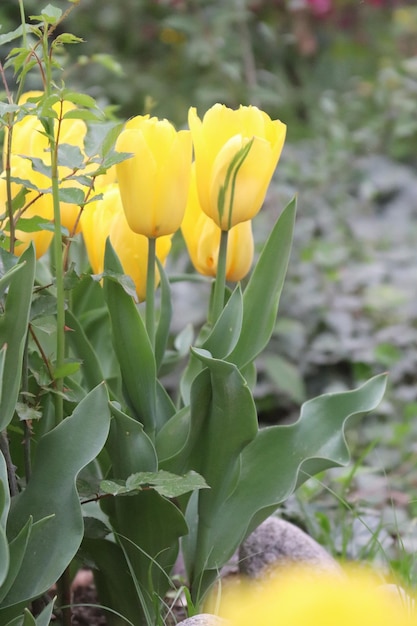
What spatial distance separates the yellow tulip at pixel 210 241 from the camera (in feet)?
4.06

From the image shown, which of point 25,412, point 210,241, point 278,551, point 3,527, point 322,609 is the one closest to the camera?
point 322,609

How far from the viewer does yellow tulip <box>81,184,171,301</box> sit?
1200 mm

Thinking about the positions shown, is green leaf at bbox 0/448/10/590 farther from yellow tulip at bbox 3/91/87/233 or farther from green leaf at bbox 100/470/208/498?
yellow tulip at bbox 3/91/87/233

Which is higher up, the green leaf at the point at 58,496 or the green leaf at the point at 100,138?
the green leaf at the point at 100,138

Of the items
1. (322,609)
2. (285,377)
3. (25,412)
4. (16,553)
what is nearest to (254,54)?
(285,377)

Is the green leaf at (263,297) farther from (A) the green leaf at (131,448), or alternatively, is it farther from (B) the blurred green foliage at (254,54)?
(B) the blurred green foliage at (254,54)

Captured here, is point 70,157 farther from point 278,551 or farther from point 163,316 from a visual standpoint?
point 278,551

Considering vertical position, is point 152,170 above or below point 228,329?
above

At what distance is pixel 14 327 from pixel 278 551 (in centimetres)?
69

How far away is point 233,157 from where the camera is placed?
3.59 ft

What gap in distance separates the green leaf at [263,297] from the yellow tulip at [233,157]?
71 millimetres

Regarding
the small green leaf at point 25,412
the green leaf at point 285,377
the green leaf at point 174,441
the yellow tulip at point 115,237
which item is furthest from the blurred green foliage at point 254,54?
the small green leaf at point 25,412

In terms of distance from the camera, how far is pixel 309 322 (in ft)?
9.91

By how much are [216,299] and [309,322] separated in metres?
1.85
